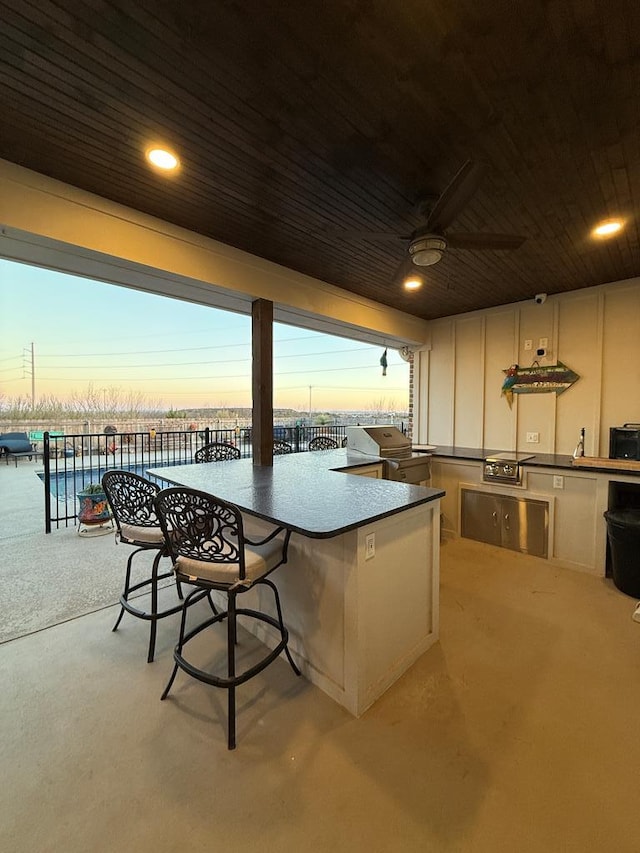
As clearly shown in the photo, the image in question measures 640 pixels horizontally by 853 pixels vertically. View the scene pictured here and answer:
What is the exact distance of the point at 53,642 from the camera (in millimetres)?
2182

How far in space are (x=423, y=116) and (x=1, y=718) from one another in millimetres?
3358

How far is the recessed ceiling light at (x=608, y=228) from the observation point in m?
2.49

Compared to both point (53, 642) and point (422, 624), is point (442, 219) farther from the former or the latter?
point (53, 642)

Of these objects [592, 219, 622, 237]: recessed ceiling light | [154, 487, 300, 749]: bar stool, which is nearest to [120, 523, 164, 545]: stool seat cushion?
[154, 487, 300, 749]: bar stool

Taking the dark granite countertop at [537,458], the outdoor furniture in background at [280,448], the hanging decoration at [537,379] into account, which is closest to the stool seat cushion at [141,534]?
the outdoor furniture in background at [280,448]

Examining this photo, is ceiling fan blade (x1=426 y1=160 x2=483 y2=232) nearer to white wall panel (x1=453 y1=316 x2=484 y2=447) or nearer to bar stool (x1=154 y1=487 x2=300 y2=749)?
bar stool (x1=154 y1=487 x2=300 y2=749)

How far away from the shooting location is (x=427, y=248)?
2195 mm

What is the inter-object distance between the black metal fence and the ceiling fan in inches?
118

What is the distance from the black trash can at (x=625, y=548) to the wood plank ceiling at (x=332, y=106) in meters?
2.16

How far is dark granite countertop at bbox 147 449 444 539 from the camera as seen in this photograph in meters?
1.64

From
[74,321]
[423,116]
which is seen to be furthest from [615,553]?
[74,321]

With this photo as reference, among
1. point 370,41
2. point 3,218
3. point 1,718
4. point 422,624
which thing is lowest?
point 1,718

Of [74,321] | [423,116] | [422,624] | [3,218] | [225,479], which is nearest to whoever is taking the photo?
[423,116]

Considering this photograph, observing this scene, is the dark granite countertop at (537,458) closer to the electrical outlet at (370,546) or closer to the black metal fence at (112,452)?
the black metal fence at (112,452)
